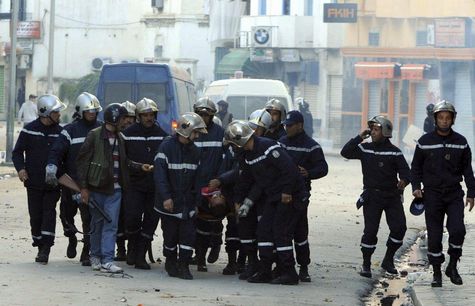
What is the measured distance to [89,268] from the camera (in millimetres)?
13891

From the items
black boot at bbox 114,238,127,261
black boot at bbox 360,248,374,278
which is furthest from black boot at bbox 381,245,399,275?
black boot at bbox 114,238,127,261

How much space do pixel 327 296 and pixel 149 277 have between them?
71.0 inches

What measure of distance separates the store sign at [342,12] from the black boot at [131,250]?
42.8 m

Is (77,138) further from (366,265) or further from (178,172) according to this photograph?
(366,265)

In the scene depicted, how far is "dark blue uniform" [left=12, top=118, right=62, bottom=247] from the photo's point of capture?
14.3 m

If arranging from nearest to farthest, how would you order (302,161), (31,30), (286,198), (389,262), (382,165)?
(286,198)
(302,161)
(382,165)
(389,262)
(31,30)

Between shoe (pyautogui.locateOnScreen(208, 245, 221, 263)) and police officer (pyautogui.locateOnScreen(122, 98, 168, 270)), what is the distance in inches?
27.8

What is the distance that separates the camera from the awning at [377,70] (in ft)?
178

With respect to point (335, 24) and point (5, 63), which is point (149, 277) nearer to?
point (335, 24)

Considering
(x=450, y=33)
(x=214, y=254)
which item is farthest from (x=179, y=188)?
(x=450, y=33)

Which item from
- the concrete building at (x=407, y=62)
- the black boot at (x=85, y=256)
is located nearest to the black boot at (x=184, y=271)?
the black boot at (x=85, y=256)

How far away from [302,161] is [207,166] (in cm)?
93

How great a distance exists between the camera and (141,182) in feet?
46.6

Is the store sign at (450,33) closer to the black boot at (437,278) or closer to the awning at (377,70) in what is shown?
the awning at (377,70)
